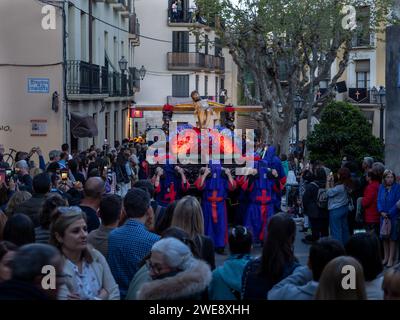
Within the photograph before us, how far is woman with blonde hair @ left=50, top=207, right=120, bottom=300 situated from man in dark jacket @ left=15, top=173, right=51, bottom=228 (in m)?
2.22

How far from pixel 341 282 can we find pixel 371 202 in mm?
8032

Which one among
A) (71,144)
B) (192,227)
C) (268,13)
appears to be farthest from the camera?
(268,13)

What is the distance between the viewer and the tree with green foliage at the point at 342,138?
58.3 ft

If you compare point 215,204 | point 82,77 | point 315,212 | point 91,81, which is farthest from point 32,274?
Result: point 91,81

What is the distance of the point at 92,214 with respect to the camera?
342 inches

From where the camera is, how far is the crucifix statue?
17281 mm

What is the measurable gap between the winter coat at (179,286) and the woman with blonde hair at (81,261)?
0.79m

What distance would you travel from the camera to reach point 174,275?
18.4ft

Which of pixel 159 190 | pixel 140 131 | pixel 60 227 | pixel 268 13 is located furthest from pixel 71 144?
pixel 140 131

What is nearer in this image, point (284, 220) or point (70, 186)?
point (284, 220)

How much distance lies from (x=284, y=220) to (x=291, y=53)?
24.4 metres

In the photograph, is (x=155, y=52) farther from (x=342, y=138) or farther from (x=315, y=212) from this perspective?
(x=315, y=212)

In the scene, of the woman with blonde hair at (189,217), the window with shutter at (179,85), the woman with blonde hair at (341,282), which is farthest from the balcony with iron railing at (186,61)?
the woman with blonde hair at (341,282)
